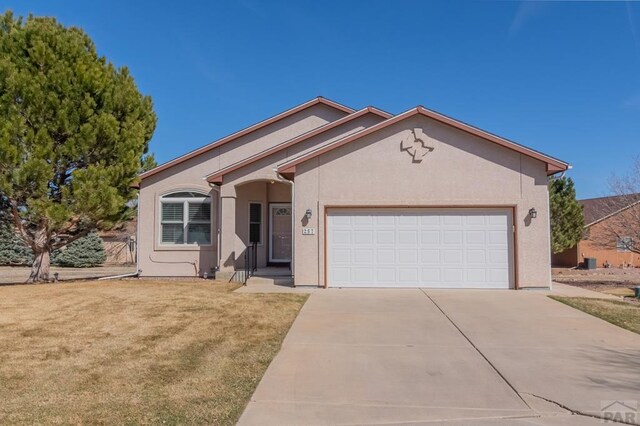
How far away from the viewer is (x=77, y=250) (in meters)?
26.6

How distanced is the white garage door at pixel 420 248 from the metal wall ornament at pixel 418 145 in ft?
5.06

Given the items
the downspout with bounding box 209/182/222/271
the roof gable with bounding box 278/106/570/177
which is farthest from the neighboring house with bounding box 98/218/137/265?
the roof gable with bounding box 278/106/570/177

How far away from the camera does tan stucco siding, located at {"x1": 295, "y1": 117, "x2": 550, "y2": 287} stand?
1222 centimetres

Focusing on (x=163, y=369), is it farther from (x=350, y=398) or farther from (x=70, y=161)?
(x=70, y=161)

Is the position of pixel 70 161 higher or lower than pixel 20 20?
lower

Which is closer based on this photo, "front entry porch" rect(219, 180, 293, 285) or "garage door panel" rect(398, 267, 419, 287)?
"garage door panel" rect(398, 267, 419, 287)

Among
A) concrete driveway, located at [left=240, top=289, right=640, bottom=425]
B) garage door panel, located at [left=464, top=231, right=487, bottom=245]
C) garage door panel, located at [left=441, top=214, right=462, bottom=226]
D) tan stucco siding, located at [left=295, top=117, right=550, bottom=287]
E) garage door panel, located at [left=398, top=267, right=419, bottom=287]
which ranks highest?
tan stucco siding, located at [left=295, top=117, right=550, bottom=287]

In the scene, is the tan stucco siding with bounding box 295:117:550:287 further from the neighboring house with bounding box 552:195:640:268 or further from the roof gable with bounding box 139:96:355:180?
the neighboring house with bounding box 552:195:640:268

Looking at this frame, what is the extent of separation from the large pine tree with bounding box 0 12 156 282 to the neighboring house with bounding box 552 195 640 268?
19475mm

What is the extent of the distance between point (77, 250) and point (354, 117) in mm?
19553

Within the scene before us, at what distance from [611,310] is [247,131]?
12.6m

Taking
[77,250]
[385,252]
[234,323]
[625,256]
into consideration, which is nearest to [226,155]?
[385,252]

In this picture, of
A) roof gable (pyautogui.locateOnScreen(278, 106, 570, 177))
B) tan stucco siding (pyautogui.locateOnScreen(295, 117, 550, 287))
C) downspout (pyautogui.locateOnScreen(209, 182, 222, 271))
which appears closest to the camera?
roof gable (pyautogui.locateOnScreen(278, 106, 570, 177))

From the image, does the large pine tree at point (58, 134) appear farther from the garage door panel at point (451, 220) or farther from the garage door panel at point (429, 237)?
the garage door panel at point (451, 220)
